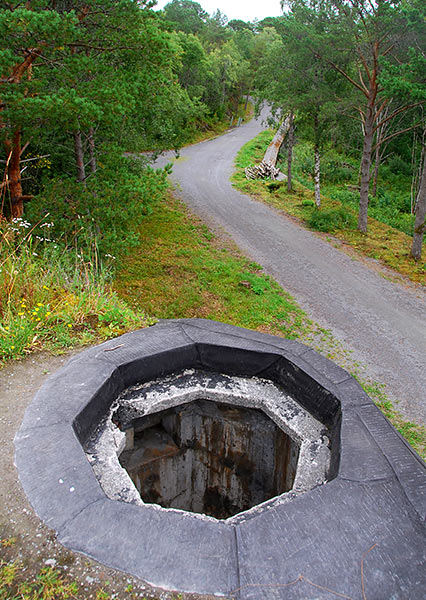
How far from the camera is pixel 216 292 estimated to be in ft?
25.3

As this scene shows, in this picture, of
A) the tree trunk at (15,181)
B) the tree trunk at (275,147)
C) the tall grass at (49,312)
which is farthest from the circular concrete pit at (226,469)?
the tree trunk at (275,147)

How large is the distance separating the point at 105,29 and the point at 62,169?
3486mm

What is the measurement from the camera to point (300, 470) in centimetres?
291

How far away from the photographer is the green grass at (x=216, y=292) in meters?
6.30

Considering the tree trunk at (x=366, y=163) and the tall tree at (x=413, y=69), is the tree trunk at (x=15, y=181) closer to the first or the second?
the tall tree at (x=413, y=69)

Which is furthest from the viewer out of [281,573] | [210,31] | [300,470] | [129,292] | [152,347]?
[210,31]

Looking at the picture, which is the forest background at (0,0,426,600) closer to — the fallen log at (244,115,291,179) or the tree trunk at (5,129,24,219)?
the tree trunk at (5,129,24,219)

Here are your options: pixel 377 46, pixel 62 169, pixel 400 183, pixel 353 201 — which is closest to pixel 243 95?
pixel 400 183

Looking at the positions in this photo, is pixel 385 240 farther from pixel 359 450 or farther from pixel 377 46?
pixel 359 450

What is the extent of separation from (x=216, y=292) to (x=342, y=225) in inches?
234

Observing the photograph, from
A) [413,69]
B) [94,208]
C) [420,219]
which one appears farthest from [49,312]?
[413,69]

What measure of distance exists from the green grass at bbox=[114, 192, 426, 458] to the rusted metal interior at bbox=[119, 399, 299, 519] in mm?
1743

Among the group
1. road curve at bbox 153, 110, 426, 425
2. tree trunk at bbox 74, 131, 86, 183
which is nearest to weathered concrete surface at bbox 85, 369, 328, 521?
road curve at bbox 153, 110, 426, 425

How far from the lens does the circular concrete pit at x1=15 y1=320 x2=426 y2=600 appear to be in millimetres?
1932
